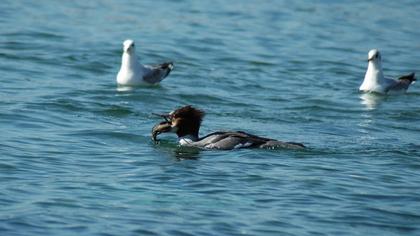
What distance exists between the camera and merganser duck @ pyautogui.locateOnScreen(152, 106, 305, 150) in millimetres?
14789

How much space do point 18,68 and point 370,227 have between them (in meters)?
10.8

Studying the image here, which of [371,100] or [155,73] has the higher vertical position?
[155,73]

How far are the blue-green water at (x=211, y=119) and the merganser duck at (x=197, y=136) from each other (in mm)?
140

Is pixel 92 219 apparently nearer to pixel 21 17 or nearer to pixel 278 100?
pixel 278 100

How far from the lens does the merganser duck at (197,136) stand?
1479 centimetres

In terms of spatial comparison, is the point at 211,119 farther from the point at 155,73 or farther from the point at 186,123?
the point at 155,73

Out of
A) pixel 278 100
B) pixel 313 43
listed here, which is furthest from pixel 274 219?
pixel 313 43

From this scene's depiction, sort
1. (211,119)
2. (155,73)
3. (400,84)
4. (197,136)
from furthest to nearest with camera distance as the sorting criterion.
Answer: (400,84), (155,73), (211,119), (197,136)

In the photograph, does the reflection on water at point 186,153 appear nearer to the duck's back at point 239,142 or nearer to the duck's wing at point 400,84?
the duck's back at point 239,142

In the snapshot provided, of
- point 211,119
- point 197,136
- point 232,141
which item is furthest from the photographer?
point 211,119

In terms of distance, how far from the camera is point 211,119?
17469mm

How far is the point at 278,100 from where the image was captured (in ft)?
63.4

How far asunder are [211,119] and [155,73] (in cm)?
341

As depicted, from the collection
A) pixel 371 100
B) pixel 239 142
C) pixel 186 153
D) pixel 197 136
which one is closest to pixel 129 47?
pixel 371 100
